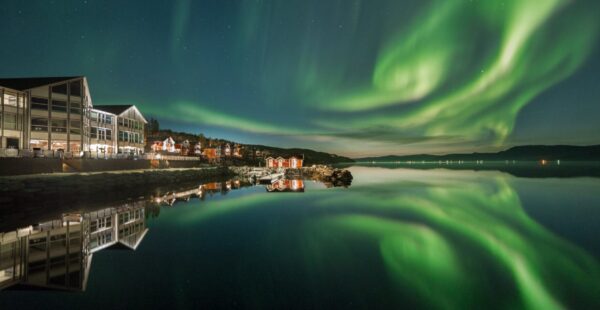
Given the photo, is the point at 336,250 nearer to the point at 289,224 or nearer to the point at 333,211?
the point at 289,224

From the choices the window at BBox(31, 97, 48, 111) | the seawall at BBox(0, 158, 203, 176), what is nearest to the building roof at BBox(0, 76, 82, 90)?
the window at BBox(31, 97, 48, 111)

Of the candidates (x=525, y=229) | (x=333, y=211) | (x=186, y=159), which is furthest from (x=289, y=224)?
(x=186, y=159)

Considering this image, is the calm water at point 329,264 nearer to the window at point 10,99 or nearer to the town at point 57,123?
the town at point 57,123

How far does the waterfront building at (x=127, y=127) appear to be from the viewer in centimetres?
6094

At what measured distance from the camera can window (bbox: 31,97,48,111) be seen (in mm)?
42256

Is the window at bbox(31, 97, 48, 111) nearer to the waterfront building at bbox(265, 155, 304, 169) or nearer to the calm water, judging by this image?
the calm water

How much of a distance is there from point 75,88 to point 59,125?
21.6 ft

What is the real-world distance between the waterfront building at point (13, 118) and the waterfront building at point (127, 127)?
16.6 meters

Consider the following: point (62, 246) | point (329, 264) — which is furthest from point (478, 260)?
point (62, 246)

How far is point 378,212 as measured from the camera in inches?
1168

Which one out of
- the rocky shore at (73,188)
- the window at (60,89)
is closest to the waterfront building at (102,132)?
the window at (60,89)

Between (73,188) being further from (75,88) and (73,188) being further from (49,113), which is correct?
(75,88)

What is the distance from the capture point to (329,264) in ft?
44.9

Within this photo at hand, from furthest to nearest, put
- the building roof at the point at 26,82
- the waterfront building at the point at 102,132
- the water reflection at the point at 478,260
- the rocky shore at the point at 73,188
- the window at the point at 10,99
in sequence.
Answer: the waterfront building at the point at 102,132, the building roof at the point at 26,82, the window at the point at 10,99, the rocky shore at the point at 73,188, the water reflection at the point at 478,260
